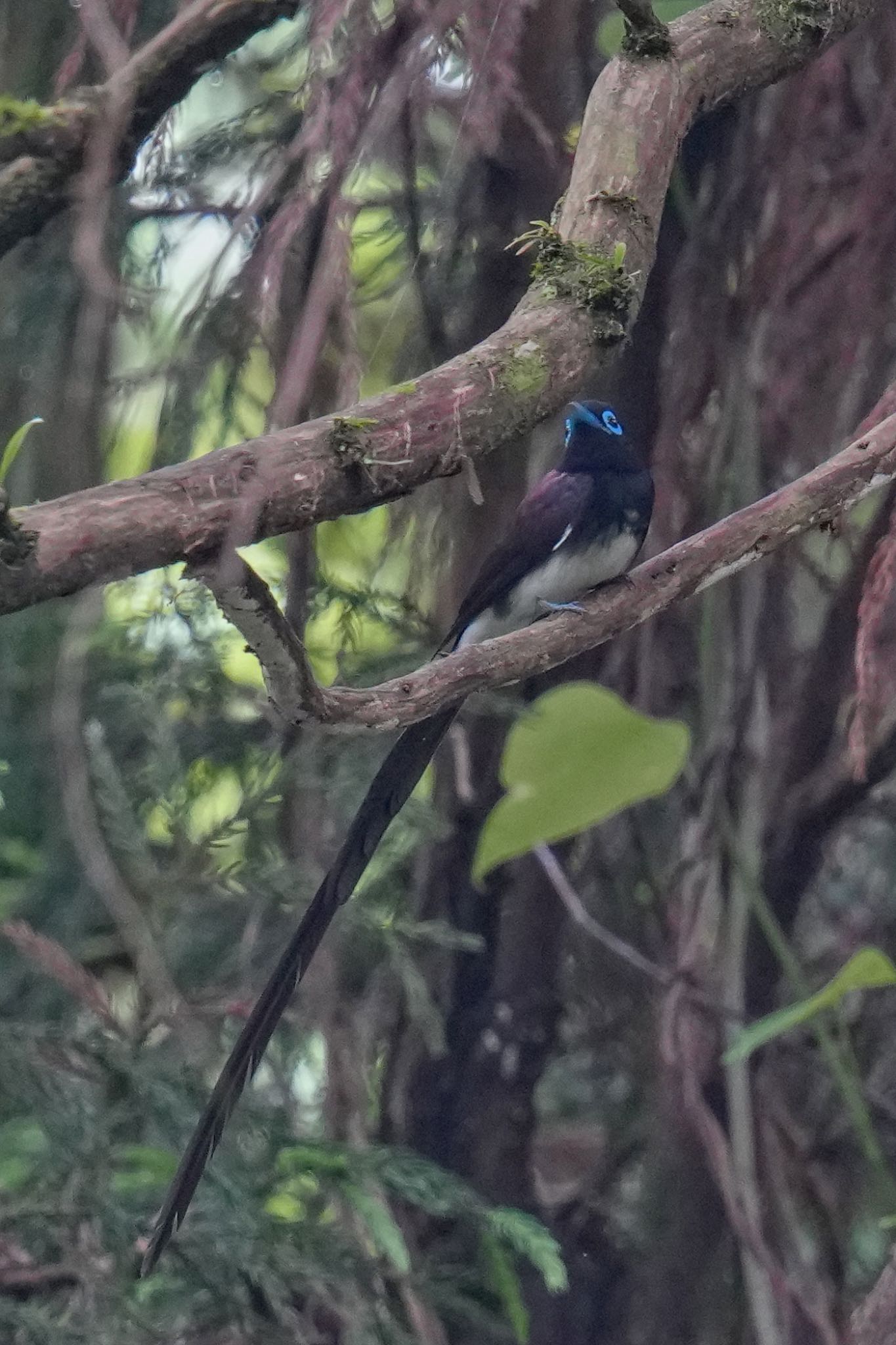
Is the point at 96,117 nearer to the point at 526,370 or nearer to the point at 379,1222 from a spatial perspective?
the point at 526,370

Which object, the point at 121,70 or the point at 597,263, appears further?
the point at 597,263

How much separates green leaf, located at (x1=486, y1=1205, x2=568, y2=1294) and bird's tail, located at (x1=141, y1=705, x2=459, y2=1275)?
405 mm

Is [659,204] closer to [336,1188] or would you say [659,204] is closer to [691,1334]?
[336,1188]

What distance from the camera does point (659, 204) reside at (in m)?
1.40

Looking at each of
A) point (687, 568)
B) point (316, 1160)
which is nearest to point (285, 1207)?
point (316, 1160)

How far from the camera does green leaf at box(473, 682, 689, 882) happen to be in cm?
65

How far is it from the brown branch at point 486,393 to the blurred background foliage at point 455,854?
0.16 meters

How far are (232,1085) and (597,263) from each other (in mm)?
906

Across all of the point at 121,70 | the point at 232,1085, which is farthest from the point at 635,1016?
the point at 121,70

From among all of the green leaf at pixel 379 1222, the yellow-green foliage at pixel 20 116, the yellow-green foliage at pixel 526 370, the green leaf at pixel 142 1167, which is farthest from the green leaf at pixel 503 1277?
the yellow-green foliage at pixel 20 116

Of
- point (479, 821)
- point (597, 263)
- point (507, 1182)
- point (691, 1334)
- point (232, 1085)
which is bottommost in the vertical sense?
point (691, 1334)

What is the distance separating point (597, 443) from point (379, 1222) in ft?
3.65

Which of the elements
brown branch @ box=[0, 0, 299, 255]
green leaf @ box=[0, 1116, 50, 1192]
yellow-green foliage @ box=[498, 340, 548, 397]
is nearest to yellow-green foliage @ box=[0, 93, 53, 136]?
brown branch @ box=[0, 0, 299, 255]

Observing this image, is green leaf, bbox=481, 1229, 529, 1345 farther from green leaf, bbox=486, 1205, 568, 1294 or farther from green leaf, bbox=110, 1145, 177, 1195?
green leaf, bbox=110, 1145, 177, 1195
